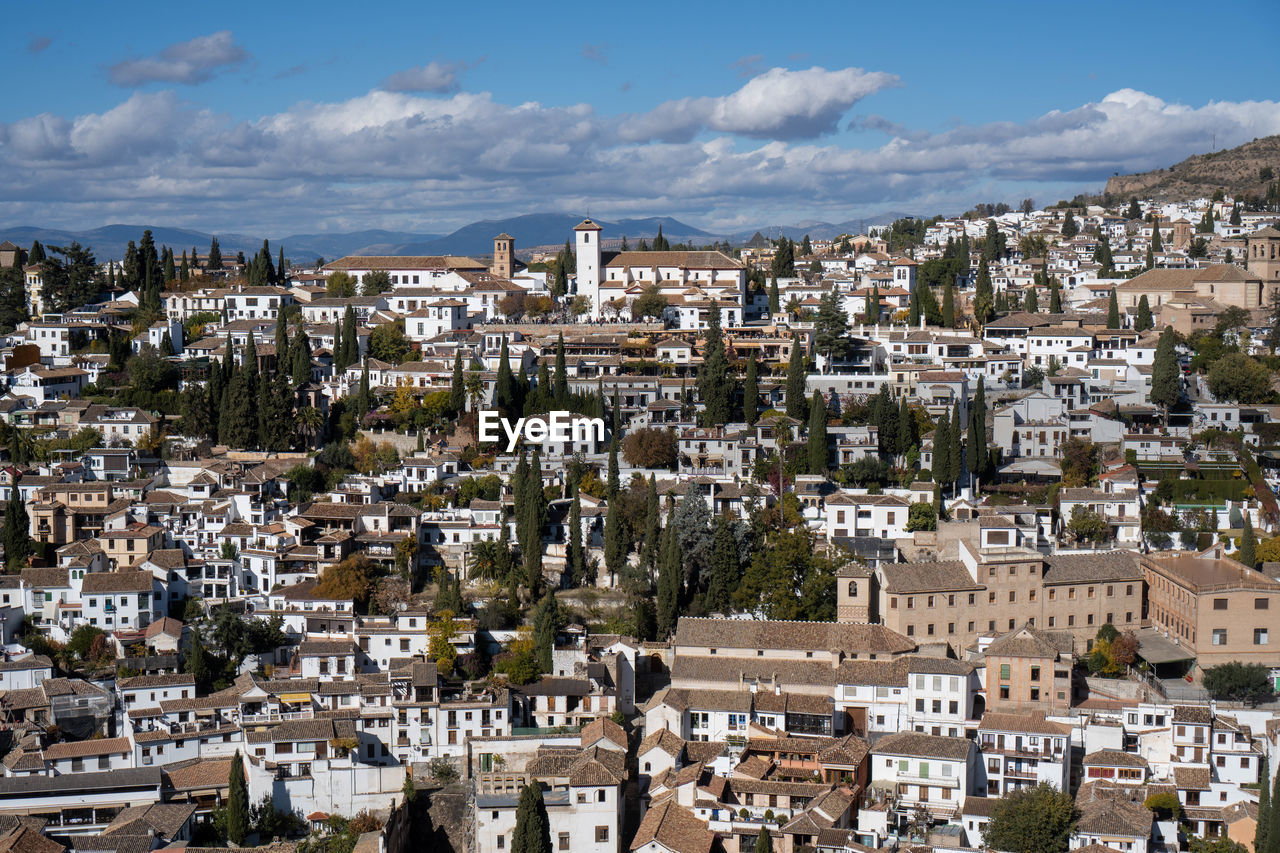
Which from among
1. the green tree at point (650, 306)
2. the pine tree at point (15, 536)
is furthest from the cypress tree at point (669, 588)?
the green tree at point (650, 306)

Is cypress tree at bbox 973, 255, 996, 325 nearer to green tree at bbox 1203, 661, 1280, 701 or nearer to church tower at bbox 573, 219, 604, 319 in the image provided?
church tower at bbox 573, 219, 604, 319

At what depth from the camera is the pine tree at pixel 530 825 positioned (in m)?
23.5

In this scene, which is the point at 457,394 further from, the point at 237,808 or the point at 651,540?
the point at 237,808

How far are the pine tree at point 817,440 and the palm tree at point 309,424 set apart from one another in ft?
44.8

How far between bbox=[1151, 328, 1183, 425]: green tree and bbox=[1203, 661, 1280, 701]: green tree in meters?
14.1

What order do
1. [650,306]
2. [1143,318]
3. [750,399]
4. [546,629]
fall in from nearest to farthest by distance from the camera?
[546,629] < [750,399] < [1143,318] < [650,306]

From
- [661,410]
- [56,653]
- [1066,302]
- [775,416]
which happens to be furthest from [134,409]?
[1066,302]

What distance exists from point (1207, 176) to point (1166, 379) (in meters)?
64.3

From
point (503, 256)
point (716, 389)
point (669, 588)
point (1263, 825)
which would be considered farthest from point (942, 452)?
point (503, 256)

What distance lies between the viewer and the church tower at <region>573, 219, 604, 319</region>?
2079 inches

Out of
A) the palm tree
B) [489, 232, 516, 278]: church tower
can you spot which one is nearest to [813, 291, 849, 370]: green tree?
the palm tree

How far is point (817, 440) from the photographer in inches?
1391

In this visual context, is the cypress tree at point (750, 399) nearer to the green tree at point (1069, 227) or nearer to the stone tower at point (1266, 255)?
the stone tower at point (1266, 255)

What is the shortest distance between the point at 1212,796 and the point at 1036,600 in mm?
6035
